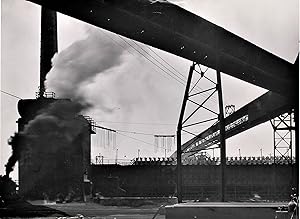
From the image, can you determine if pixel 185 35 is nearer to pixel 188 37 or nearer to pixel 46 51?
pixel 188 37

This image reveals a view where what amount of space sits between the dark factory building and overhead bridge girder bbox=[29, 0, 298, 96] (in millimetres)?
18406

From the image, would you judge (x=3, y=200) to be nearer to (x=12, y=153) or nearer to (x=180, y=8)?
(x=12, y=153)

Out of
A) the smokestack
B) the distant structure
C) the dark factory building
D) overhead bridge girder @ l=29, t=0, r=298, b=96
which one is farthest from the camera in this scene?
the dark factory building

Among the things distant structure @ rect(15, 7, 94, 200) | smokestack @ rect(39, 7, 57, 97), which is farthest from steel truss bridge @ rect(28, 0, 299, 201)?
smokestack @ rect(39, 7, 57, 97)

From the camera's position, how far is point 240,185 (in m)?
60.4

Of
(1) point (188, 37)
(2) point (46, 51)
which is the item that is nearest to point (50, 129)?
(2) point (46, 51)

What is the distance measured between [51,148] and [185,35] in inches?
1183

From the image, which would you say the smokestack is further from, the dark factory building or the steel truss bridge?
the steel truss bridge

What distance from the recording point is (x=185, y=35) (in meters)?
21.1

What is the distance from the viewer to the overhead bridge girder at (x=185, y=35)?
17.9 m

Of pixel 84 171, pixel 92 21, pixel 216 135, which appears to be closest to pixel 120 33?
pixel 92 21

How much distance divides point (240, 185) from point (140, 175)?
38.0ft

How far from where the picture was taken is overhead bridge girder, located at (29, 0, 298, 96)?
58.6ft

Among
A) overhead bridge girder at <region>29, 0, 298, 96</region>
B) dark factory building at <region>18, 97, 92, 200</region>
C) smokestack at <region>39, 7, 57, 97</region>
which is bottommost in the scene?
dark factory building at <region>18, 97, 92, 200</region>
